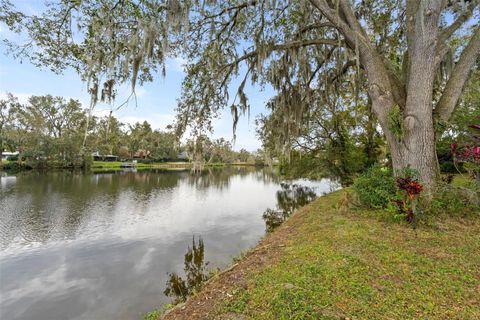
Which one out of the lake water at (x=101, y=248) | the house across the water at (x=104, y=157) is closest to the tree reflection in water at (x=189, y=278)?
the lake water at (x=101, y=248)

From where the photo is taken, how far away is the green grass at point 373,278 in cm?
210

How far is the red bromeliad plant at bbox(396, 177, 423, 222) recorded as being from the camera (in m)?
3.71

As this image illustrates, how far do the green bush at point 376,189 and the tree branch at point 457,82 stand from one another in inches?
62.9

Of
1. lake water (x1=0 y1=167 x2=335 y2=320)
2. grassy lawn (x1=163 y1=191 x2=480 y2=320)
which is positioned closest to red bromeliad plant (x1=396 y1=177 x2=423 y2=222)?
grassy lawn (x1=163 y1=191 x2=480 y2=320)

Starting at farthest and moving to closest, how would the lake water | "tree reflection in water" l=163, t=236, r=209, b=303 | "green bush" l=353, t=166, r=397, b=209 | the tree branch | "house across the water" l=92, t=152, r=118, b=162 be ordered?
"house across the water" l=92, t=152, r=118, b=162, "green bush" l=353, t=166, r=397, b=209, the tree branch, "tree reflection in water" l=163, t=236, r=209, b=303, the lake water

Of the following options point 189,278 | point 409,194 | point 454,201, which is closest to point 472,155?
point 454,201

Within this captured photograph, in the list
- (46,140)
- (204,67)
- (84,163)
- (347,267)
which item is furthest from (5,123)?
(347,267)

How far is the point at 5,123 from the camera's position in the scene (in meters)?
30.2

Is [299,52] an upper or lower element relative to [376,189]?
upper

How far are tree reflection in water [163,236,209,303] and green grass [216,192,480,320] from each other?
5.77 feet

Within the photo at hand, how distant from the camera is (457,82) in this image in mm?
4531

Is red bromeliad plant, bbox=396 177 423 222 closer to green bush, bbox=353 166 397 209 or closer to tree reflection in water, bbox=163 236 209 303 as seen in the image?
green bush, bbox=353 166 397 209

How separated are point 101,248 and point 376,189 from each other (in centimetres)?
714

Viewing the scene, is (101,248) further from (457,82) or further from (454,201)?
(457,82)
